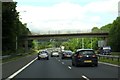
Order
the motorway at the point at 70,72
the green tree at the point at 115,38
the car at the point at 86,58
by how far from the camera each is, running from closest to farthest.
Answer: the motorway at the point at 70,72 → the car at the point at 86,58 → the green tree at the point at 115,38

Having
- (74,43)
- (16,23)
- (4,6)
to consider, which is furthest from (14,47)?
(74,43)

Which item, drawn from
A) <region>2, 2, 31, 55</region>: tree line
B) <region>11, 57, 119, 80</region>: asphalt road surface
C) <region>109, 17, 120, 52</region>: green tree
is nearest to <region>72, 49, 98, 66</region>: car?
<region>11, 57, 119, 80</region>: asphalt road surface

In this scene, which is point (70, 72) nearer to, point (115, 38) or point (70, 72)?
point (70, 72)

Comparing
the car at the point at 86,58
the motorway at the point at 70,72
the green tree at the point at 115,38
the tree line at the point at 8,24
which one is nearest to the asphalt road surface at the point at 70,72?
the motorway at the point at 70,72

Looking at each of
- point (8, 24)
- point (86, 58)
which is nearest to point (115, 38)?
point (8, 24)

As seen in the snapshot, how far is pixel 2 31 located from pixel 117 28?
64.8 meters

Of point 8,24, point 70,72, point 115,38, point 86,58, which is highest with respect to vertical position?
point 8,24

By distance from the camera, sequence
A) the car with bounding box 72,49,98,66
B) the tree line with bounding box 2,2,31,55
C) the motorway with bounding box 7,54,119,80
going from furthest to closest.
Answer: the tree line with bounding box 2,2,31,55, the car with bounding box 72,49,98,66, the motorway with bounding box 7,54,119,80

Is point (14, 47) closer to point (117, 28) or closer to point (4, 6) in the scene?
point (4, 6)

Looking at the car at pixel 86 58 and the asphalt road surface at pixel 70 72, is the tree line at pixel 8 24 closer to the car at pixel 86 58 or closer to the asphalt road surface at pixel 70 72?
the car at pixel 86 58

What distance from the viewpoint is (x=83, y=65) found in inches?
1366

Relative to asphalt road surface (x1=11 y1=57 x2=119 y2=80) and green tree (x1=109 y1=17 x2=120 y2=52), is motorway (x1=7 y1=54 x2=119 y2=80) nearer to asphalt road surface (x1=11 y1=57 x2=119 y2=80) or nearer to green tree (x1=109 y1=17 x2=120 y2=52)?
asphalt road surface (x1=11 y1=57 x2=119 y2=80)

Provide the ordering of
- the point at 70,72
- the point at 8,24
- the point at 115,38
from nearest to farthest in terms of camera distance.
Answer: the point at 70,72, the point at 8,24, the point at 115,38

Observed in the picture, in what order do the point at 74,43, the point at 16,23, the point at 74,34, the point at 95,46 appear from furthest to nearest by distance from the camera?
1. the point at 74,43
2. the point at 95,46
3. the point at 74,34
4. the point at 16,23
